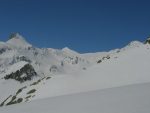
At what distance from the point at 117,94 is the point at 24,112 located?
4.26 metres

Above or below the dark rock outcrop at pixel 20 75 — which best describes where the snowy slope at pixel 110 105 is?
below

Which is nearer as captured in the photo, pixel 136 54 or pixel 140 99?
pixel 140 99

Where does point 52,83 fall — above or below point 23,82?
below

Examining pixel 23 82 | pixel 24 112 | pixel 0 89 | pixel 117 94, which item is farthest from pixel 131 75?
pixel 23 82

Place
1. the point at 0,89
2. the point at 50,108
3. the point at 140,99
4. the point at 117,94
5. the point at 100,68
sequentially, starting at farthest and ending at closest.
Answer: the point at 0,89 → the point at 100,68 → the point at 117,94 → the point at 50,108 → the point at 140,99

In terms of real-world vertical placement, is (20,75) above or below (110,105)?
above

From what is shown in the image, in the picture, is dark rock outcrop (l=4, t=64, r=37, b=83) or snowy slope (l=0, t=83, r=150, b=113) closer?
snowy slope (l=0, t=83, r=150, b=113)

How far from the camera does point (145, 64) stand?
131ft

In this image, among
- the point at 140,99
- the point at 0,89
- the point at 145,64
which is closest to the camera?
the point at 140,99

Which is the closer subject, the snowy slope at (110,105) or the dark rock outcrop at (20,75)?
the snowy slope at (110,105)

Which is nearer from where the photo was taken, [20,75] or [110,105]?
[110,105]

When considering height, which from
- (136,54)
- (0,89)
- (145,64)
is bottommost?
(145,64)

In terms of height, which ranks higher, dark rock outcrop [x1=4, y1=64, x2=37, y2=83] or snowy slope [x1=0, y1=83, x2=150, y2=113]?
dark rock outcrop [x1=4, y1=64, x2=37, y2=83]

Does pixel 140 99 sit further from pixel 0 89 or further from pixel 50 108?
pixel 0 89
